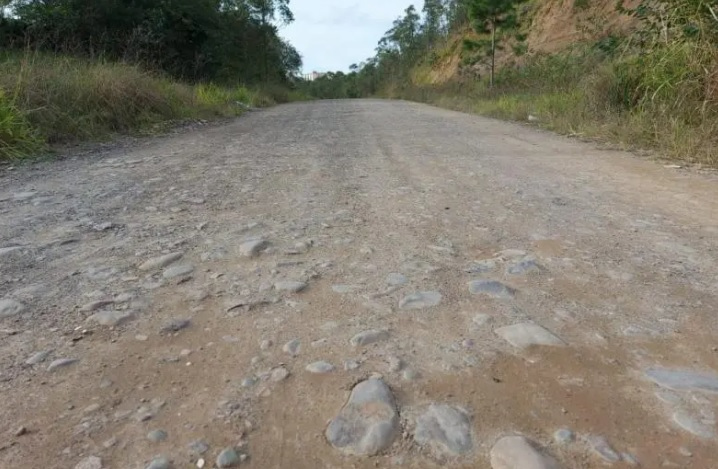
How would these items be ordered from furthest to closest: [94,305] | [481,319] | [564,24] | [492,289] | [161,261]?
1. [564,24]
2. [161,261]
3. [492,289]
4. [94,305]
5. [481,319]

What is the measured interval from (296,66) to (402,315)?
40987 millimetres

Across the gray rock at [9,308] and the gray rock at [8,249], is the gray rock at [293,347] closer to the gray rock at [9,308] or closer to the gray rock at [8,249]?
the gray rock at [9,308]

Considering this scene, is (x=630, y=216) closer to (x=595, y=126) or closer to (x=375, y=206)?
(x=375, y=206)

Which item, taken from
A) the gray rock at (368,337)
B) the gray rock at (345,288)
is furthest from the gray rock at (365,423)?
the gray rock at (345,288)

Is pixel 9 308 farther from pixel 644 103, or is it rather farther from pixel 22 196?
pixel 644 103

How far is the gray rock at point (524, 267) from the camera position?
7.13 feet

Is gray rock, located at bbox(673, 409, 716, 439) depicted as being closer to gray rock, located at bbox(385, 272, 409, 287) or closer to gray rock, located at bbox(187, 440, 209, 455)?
gray rock, located at bbox(385, 272, 409, 287)

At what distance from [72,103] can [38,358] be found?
215 inches

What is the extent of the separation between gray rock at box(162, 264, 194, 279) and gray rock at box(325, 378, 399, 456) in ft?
3.54

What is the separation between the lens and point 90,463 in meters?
1.16

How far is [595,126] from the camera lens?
651cm

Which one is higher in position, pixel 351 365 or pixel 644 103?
pixel 644 103

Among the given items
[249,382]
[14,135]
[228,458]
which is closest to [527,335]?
[249,382]

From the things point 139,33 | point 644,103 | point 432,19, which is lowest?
point 644,103
